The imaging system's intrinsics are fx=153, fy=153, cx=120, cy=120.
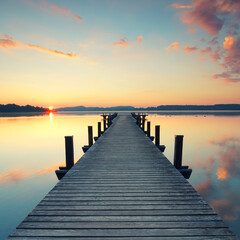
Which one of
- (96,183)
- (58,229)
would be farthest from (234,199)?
(58,229)

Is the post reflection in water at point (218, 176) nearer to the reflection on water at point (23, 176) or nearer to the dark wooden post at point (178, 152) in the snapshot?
the dark wooden post at point (178, 152)

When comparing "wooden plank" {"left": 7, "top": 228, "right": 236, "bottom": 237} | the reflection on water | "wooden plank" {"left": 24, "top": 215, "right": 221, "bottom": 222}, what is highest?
"wooden plank" {"left": 24, "top": 215, "right": 221, "bottom": 222}

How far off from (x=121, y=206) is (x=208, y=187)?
847cm

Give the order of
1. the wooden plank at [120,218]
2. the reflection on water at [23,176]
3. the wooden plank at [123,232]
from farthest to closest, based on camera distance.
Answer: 1. the reflection on water at [23,176]
2. the wooden plank at [120,218]
3. the wooden plank at [123,232]

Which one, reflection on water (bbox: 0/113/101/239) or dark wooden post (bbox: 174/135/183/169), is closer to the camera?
dark wooden post (bbox: 174/135/183/169)

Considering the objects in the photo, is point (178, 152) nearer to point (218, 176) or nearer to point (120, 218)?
point (120, 218)

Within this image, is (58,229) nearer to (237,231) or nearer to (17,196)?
(237,231)

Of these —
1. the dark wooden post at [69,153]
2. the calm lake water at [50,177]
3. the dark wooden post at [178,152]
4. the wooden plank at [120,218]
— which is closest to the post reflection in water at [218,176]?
the calm lake water at [50,177]

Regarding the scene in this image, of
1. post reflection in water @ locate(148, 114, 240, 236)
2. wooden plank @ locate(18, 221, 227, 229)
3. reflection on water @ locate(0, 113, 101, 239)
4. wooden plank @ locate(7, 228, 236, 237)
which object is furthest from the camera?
post reflection in water @ locate(148, 114, 240, 236)

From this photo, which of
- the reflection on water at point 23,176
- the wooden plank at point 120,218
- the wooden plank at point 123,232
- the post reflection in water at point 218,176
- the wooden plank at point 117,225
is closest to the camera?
the wooden plank at point 123,232

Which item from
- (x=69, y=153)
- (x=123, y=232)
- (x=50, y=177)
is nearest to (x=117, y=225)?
(x=123, y=232)

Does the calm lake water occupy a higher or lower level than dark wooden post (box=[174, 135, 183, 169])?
lower

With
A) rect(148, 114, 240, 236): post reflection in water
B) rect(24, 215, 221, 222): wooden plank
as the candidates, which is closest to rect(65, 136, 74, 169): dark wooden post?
rect(24, 215, 221, 222): wooden plank

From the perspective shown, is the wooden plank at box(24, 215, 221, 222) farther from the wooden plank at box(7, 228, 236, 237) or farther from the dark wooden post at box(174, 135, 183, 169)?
the dark wooden post at box(174, 135, 183, 169)
